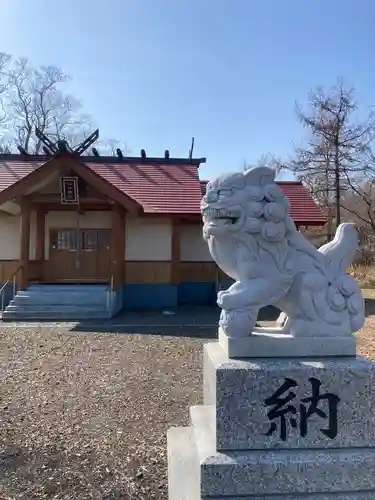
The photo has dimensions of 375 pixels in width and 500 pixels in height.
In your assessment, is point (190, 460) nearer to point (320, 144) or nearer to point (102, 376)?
A: point (102, 376)

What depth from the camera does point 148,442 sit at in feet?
11.9

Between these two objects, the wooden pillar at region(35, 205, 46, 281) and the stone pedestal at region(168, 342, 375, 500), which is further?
the wooden pillar at region(35, 205, 46, 281)

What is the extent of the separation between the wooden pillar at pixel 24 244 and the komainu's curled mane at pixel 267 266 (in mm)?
10393

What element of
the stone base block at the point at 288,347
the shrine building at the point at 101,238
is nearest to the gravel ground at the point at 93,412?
the stone base block at the point at 288,347

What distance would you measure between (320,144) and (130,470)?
21.7 meters

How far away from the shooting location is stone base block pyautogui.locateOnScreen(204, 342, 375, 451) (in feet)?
7.38

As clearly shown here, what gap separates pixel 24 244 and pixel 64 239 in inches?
81.0

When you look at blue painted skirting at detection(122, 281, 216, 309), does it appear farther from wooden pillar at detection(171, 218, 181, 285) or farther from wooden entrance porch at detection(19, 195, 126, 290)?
wooden entrance porch at detection(19, 195, 126, 290)

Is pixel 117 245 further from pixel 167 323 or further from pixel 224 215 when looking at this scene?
pixel 224 215

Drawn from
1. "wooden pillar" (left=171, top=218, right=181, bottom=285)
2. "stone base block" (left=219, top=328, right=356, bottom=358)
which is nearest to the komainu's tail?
"stone base block" (left=219, top=328, right=356, bottom=358)

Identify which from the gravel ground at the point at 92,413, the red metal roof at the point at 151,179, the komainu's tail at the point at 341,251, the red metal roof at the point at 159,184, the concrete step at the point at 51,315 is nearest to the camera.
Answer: the komainu's tail at the point at 341,251

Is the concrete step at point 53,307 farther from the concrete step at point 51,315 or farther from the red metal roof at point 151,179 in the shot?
the red metal roof at point 151,179

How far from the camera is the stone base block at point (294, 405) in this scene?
2.25 meters

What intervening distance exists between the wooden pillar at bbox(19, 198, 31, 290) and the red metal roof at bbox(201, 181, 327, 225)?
6.19 metres
